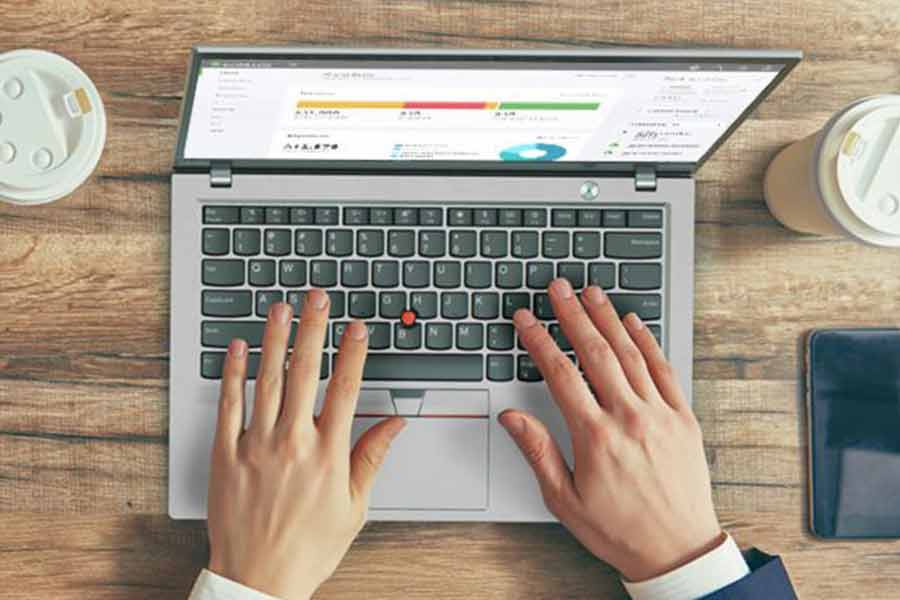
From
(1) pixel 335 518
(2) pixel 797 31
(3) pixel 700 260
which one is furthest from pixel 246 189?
(2) pixel 797 31

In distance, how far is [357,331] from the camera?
820 millimetres

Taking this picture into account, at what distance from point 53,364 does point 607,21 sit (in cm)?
57

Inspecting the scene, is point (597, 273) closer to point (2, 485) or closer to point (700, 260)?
point (700, 260)

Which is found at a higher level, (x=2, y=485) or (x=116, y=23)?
(x=116, y=23)

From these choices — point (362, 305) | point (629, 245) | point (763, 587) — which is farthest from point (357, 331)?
point (763, 587)

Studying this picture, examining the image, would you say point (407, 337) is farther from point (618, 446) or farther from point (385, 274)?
point (618, 446)

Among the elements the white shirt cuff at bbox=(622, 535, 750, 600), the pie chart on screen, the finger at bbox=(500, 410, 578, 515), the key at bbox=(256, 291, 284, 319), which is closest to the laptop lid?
the pie chart on screen

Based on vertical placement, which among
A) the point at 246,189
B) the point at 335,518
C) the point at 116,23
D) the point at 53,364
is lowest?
the point at 335,518

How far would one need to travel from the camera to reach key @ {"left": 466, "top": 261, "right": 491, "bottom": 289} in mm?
853

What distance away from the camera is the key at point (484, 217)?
33.7 inches

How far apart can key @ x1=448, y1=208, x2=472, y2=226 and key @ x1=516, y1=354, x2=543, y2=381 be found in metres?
0.12

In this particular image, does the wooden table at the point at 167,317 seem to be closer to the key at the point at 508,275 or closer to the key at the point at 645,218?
the key at the point at 645,218

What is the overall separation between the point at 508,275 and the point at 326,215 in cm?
16

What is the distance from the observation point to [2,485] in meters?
0.88
